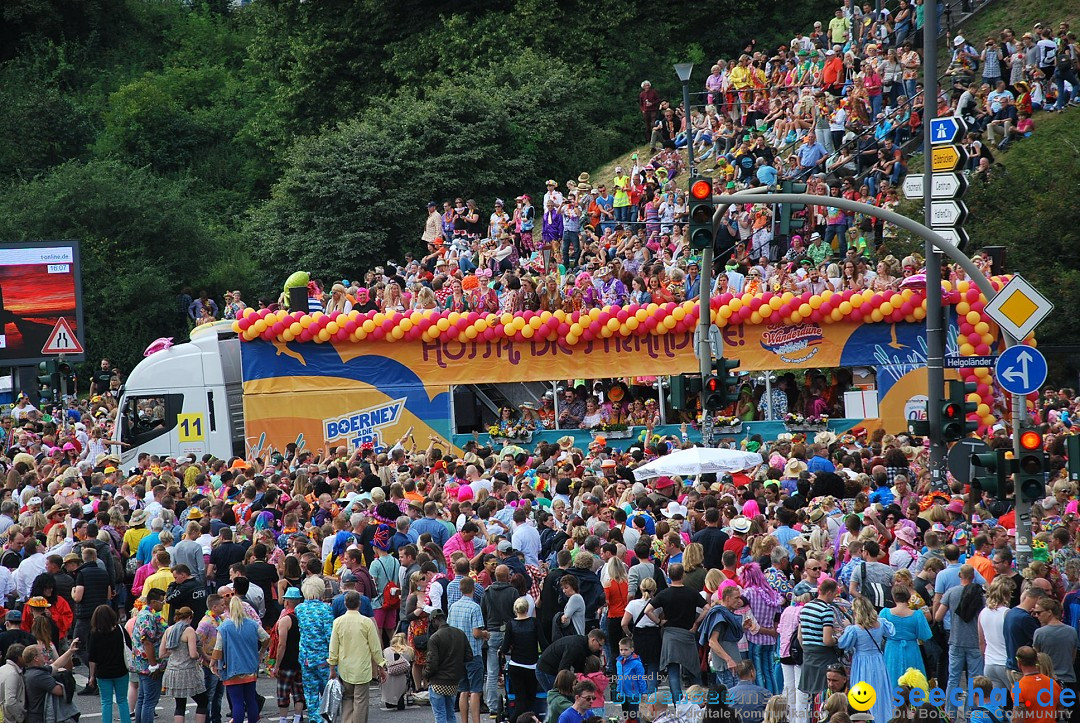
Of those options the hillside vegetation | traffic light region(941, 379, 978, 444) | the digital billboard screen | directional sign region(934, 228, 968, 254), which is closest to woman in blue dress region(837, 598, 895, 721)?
traffic light region(941, 379, 978, 444)

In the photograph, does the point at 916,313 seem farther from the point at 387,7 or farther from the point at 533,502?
the point at 387,7

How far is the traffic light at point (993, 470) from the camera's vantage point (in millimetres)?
13078

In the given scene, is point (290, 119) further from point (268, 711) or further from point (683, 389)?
point (268, 711)

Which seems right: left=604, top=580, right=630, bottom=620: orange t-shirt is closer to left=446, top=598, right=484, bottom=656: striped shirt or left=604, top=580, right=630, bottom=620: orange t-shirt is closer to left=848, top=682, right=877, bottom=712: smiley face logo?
left=446, top=598, right=484, bottom=656: striped shirt

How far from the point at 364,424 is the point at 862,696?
15.6m

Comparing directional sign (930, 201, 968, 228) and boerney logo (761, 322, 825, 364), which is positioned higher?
directional sign (930, 201, 968, 228)

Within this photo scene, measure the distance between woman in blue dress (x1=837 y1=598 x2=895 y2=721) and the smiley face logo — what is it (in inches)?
1.5

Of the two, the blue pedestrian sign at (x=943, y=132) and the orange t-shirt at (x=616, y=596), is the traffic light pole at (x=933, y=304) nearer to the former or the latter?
the blue pedestrian sign at (x=943, y=132)

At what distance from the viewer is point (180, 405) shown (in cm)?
2544

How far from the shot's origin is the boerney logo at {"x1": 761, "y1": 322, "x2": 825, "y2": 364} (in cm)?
2442

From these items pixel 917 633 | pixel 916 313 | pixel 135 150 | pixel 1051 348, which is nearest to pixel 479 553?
pixel 917 633

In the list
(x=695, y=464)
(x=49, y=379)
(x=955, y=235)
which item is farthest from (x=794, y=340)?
(x=49, y=379)

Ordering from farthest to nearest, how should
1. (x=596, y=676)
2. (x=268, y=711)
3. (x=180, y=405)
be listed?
1. (x=180, y=405)
2. (x=268, y=711)
3. (x=596, y=676)

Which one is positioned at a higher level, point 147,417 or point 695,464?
point 147,417
